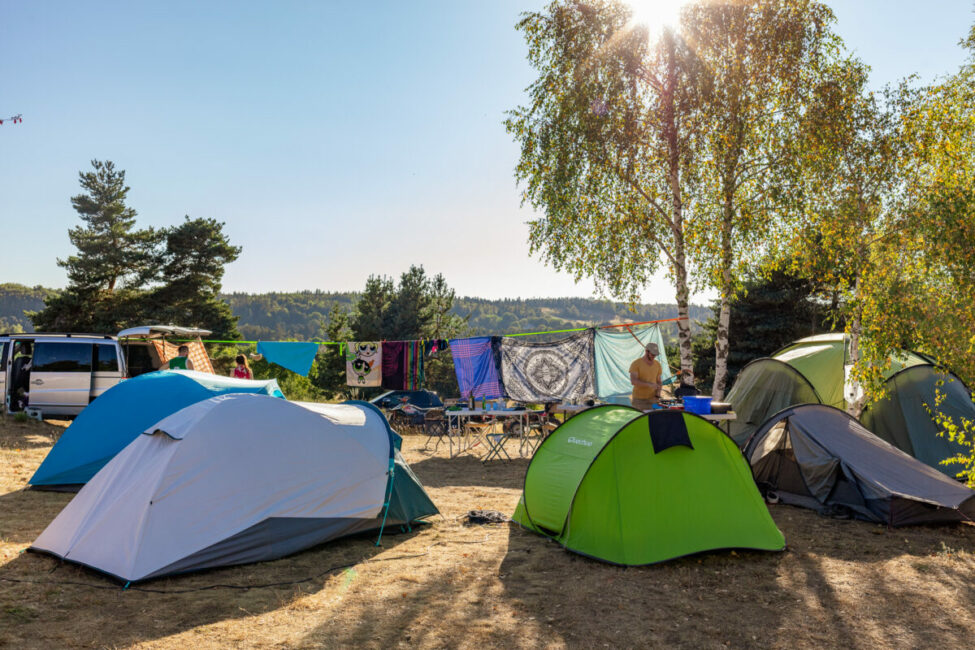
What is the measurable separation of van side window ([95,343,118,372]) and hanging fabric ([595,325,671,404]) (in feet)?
31.0

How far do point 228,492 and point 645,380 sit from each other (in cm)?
582

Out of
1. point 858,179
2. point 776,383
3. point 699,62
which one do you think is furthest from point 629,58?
point 776,383

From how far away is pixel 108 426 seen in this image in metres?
8.14

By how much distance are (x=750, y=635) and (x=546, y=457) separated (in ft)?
9.27

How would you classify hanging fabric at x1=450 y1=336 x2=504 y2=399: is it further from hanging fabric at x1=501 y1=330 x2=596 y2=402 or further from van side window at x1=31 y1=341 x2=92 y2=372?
van side window at x1=31 y1=341 x2=92 y2=372

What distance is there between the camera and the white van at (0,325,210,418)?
12008 millimetres

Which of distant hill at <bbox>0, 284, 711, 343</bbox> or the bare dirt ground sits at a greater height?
distant hill at <bbox>0, 284, 711, 343</bbox>

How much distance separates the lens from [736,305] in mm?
22781

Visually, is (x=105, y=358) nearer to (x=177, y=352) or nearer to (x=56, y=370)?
(x=56, y=370)

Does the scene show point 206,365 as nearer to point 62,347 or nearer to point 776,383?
point 62,347

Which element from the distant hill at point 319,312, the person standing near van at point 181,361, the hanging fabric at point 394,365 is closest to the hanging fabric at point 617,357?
the hanging fabric at point 394,365

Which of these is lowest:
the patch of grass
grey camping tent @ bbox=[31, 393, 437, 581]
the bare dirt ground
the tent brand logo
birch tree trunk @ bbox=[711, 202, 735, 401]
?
the patch of grass

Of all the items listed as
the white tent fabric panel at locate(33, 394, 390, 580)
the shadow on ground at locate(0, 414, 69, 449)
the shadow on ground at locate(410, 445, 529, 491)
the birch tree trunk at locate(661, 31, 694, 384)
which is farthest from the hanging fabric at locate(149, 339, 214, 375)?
the birch tree trunk at locate(661, 31, 694, 384)

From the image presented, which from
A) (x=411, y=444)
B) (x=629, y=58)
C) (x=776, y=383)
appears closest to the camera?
(x=776, y=383)
